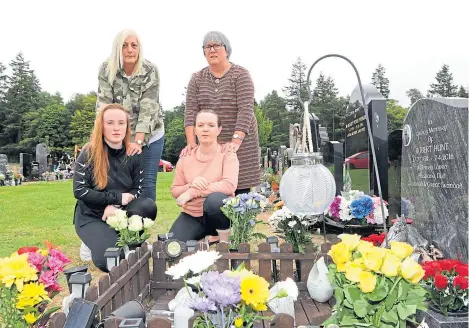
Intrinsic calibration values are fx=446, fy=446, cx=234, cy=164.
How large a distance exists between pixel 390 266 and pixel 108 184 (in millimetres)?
2538

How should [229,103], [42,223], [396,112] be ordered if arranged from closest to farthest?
1. [229,103]
2. [42,223]
3. [396,112]

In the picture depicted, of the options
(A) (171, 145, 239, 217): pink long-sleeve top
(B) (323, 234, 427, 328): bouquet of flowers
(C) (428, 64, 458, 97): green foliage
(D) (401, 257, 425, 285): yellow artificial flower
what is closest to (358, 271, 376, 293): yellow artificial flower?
(B) (323, 234, 427, 328): bouquet of flowers

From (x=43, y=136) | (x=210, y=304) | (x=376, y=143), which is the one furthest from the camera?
(x=43, y=136)

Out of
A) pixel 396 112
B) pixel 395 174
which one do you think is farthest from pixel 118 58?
pixel 396 112

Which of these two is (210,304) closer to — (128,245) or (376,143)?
(128,245)

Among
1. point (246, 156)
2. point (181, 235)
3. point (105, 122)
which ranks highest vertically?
point (105, 122)

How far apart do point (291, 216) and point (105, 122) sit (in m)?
1.67

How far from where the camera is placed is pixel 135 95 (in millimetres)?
3979

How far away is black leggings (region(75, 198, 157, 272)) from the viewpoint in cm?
340

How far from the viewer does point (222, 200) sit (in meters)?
3.51

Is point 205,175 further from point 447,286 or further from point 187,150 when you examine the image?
point 447,286

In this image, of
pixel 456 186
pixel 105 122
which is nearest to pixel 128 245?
pixel 105 122

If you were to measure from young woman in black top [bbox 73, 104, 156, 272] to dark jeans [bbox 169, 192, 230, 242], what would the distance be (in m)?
0.29

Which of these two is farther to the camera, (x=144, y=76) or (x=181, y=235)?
(x=144, y=76)
